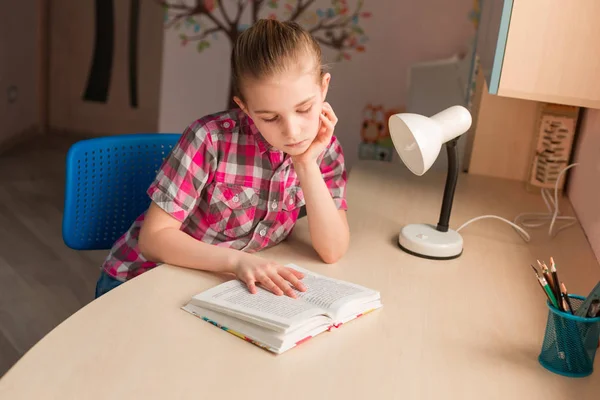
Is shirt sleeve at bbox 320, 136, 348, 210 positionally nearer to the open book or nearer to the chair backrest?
the open book

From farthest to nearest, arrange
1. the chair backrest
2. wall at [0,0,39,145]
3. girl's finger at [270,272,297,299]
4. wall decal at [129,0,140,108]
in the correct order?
wall decal at [129,0,140,108] → wall at [0,0,39,145] → the chair backrest → girl's finger at [270,272,297,299]

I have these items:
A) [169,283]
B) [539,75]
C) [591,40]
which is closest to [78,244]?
[169,283]

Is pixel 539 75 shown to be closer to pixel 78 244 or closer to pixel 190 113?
pixel 78 244

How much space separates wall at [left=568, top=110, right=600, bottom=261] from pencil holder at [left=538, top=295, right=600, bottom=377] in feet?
1.80

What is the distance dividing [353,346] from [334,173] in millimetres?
561

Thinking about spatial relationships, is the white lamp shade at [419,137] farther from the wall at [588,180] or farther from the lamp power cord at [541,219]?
the wall at [588,180]

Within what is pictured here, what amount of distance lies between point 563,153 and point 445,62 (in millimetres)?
1285

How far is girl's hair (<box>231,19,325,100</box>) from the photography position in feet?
4.31

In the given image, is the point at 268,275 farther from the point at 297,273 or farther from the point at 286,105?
the point at 286,105

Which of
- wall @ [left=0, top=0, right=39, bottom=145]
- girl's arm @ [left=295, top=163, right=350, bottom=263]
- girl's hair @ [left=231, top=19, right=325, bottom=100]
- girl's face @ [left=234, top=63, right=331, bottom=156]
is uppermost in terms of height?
girl's hair @ [left=231, top=19, right=325, bottom=100]

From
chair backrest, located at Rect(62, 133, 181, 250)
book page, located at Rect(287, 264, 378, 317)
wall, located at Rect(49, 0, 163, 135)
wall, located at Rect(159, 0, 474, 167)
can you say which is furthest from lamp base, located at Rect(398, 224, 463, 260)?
wall, located at Rect(49, 0, 163, 135)

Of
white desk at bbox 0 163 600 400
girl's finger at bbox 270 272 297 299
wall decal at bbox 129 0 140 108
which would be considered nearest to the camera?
white desk at bbox 0 163 600 400

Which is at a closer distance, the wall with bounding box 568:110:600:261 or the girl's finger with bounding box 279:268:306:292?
the girl's finger with bounding box 279:268:306:292

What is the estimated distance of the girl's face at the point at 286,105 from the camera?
51.4 inches
